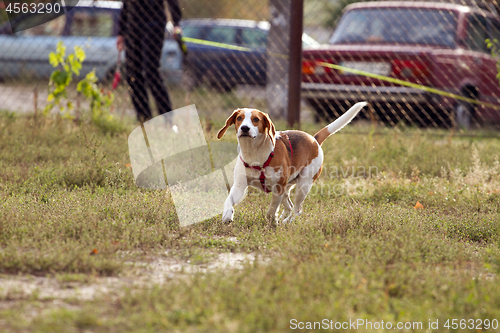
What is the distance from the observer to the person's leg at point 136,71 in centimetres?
637

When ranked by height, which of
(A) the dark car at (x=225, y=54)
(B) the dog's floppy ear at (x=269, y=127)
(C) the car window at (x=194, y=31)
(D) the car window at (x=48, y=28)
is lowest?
(A) the dark car at (x=225, y=54)

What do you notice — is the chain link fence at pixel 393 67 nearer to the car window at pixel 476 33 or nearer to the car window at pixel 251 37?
the car window at pixel 476 33

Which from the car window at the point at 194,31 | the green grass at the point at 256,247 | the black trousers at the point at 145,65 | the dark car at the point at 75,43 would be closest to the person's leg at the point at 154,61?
the black trousers at the point at 145,65

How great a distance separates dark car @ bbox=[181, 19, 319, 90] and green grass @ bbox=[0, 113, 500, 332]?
6150 mm

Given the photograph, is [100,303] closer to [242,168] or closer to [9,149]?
[242,168]

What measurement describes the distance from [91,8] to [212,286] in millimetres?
9209

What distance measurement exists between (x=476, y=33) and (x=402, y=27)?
1076 millimetres

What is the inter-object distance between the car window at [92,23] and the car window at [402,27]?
5.00 meters

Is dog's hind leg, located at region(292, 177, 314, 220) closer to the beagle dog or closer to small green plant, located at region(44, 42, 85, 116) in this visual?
the beagle dog

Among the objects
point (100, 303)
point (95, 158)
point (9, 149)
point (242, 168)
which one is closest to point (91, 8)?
point (9, 149)

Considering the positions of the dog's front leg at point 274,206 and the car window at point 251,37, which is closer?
the dog's front leg at point 274,206

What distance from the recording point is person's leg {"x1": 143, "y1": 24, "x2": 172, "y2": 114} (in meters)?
6.29

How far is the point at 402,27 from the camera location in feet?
23.4

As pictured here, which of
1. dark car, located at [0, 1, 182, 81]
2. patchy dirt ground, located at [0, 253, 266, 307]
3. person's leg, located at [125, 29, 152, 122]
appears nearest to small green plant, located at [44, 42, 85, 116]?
person's leg, located at [125, 29, 152, 122]
